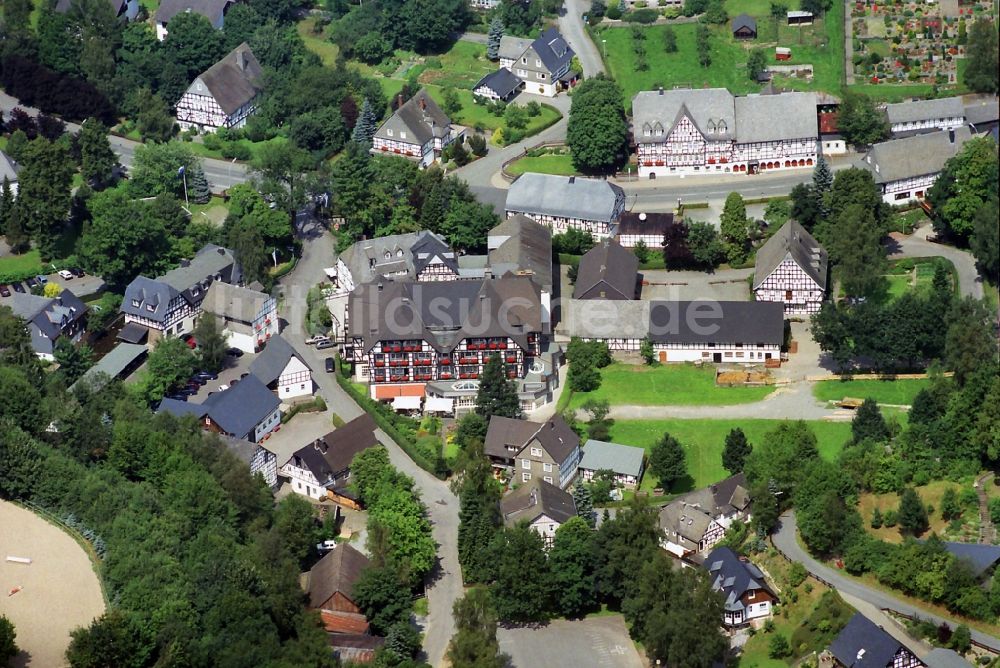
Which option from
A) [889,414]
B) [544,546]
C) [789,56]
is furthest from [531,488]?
[789,56]

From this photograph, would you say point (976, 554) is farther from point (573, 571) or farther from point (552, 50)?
point (552, 50)

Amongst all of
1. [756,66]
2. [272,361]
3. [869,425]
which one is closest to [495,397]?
[272,361]

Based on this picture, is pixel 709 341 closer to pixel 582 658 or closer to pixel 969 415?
pixel 969 415

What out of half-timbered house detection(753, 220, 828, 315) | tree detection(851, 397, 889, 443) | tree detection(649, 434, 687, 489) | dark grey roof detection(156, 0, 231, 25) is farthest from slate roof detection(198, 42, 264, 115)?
tree detection(851, 397, 889, 443)

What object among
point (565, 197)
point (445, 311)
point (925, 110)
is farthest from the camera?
point (925, 110)

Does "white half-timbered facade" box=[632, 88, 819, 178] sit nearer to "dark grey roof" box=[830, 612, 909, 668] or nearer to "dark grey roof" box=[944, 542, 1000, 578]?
"dark grey roof" box=[944, 542, 1000, 578]

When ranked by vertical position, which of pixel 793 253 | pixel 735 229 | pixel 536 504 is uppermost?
pixel 793 253

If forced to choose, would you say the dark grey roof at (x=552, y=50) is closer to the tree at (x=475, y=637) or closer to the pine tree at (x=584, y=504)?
the pine tree at (x=584, y=504)
